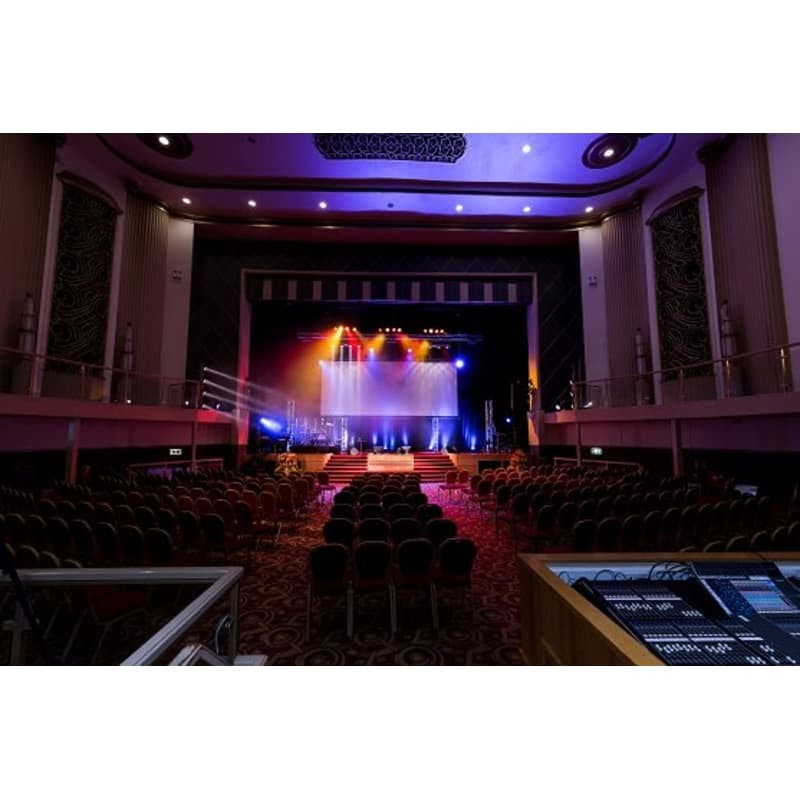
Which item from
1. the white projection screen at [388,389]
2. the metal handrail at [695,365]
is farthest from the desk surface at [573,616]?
the white projection screen at [388,389]

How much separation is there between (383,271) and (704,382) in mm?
9478

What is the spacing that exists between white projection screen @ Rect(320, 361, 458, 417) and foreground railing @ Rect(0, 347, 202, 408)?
217 inches

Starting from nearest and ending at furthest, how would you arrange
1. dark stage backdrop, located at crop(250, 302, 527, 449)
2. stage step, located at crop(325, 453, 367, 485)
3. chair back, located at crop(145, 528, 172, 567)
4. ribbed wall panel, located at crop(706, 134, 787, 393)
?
1. chair back, located at crop(145, 528, 172, 567)
2. ribbed wall panel, located at crop(706, 134, 787, 393)
3. stage step, located at crop(325, 453, 367, 485)
4. dark stage backdrop, located at crop(250, 302, 527, 449)

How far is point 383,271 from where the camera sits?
13688 millimetres

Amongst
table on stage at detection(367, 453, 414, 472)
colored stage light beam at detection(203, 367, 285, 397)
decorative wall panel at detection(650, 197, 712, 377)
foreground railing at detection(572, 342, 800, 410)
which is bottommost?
table on stage at detection(367, 453, 414, 472)

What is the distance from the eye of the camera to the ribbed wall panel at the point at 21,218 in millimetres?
8055

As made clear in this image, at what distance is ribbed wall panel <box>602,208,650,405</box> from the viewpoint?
11.6 meters

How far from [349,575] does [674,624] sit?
8.31 ft

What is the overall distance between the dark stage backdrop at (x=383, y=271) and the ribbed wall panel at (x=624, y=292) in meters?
1.14

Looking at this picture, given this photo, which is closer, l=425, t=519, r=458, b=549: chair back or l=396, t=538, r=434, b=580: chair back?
l=396, t=538, r=434, b=580: chair back

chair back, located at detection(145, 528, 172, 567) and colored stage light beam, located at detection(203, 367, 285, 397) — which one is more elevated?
colored stage light beam, located at detection(203, 367, 285, 397)

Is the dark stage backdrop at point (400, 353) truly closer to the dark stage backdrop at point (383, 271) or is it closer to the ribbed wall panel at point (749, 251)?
the dark stage backdrop at point (383, 271)

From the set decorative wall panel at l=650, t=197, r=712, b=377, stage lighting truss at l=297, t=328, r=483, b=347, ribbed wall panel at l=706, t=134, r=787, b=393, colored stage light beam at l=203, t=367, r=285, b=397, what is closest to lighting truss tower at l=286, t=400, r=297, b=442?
colored stage light beam at l=203, t=367, r=285, b=397

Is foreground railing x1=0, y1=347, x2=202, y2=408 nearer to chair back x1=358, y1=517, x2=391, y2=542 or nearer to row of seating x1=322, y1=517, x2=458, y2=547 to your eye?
row of seating x1=322, y1=517, x2=458, y2=547
